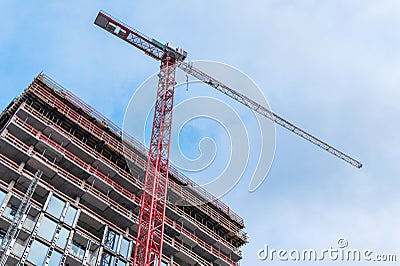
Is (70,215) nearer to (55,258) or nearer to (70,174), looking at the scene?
(55,258)

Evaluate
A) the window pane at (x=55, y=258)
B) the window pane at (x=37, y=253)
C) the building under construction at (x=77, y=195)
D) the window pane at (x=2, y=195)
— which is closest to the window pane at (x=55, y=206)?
the building under construction at (x=77, y=195)

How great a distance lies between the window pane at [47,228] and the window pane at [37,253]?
38.2 inches

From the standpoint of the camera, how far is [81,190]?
5306 cm

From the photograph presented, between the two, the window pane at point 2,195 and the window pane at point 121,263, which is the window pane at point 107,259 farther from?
the window pane at point 2,195

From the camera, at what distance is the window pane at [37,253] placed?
44031 mm

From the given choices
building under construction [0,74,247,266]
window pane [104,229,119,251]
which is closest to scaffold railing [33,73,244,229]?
building under construction [0,74,247,266]

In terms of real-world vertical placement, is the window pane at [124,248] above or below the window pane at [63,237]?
above

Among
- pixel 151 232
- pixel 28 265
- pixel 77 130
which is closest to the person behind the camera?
pixel 28 265

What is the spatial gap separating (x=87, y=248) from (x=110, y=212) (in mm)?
6651

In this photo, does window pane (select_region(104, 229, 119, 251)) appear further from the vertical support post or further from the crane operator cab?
the crane operator cab

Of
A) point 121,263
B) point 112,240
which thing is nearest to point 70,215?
point 112,240

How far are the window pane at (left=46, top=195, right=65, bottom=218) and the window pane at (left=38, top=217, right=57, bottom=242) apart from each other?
1078mm

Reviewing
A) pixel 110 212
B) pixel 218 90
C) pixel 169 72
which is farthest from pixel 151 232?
pixel 218 90

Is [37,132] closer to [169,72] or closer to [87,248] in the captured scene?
[87,248]
